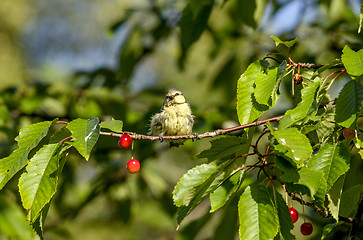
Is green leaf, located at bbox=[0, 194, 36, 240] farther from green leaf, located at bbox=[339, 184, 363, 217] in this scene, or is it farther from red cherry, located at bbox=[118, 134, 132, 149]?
green leaf, located at bbox=[339, 184, 363, 217]

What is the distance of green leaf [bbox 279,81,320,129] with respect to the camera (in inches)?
58.7

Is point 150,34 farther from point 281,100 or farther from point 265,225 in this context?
point 265,225

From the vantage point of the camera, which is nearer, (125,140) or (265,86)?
(265,86)

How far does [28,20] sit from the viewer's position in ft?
45.5

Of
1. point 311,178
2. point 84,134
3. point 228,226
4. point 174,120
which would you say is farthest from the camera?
point 174,120

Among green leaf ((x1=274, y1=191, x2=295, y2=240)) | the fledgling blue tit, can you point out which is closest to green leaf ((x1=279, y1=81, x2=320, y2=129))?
green leaf ((x1=274, y1=191, x2=295, y2=240))

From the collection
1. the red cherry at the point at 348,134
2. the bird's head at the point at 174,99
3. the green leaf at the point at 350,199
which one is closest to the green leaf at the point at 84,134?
the red cherry at the point at 348,134

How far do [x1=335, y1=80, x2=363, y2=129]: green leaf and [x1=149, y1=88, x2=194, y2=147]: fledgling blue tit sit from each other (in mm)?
1681

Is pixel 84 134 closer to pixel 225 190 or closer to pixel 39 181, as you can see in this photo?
pixel 39 181

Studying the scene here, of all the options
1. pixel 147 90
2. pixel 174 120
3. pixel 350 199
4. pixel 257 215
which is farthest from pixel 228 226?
pixel 147 90

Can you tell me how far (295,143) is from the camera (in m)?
1.40

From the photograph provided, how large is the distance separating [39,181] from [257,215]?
746mm

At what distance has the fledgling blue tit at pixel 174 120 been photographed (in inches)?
122

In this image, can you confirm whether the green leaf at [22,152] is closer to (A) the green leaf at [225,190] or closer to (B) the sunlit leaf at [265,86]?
(A) the green leaf at [225,190]
